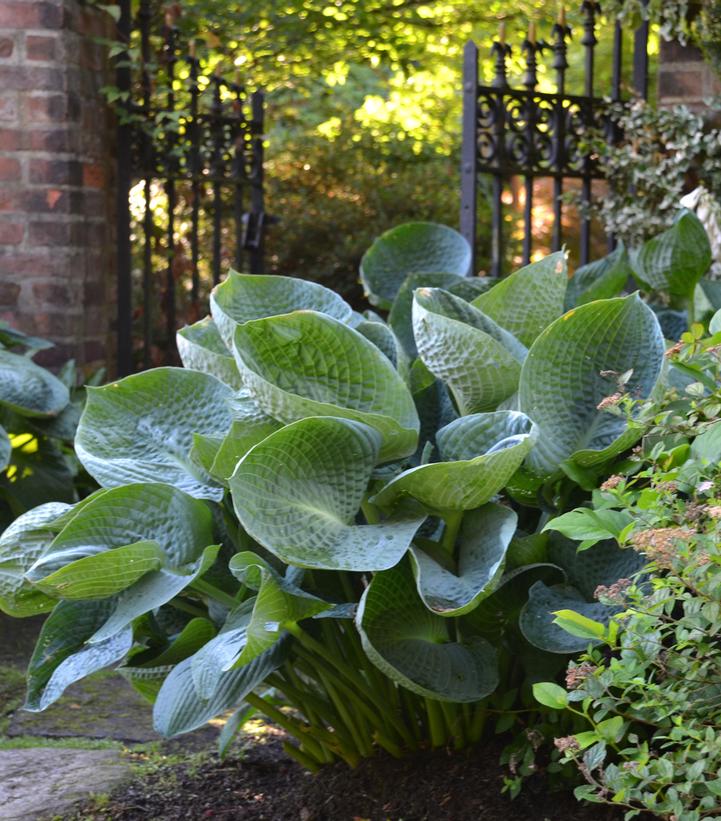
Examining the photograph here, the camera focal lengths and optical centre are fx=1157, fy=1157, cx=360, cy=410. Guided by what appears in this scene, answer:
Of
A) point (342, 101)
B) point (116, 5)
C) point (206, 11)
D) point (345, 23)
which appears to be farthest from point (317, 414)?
point (342, 101)

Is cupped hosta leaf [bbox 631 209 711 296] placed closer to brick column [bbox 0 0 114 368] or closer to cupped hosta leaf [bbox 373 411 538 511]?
cupped hosta leaf [bbox 373 411 538 511]

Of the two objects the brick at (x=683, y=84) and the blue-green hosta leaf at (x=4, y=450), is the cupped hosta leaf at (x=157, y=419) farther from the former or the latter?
the brick at (x=683, y=84)

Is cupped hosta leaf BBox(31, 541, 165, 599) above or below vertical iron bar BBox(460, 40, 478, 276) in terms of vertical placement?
below

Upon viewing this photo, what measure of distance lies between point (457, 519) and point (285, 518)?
0.29 meters

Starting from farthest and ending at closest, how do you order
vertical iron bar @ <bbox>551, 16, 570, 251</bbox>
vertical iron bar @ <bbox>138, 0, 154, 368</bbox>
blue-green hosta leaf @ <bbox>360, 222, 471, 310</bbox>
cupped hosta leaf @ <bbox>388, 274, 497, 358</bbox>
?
vertical iron bar @ <bbox>138, 0, 154, 368</bbox> < vertical iron bar @ <bbox>551, 16, 570, 251</bbox> < blue-green hosta leaf @ <bbox>360, 222, 471, 310</bbox> < cupped hosta leaf @ <bbox>388, 274, 497, 358</bbox>

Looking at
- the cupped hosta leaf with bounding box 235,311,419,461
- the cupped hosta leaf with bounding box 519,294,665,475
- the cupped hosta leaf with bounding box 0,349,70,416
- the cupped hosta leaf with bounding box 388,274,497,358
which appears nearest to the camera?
the cupped hosta leaf with bounding box 235,311,419,461

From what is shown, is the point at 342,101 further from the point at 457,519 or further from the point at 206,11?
the point at 457,519

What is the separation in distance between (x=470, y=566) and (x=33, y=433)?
2635 mm

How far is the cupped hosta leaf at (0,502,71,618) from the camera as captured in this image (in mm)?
1748

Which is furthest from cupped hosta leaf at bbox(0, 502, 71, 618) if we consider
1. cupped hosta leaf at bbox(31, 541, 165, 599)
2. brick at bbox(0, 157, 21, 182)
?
brick at bbox(0, 157, 21, 182)

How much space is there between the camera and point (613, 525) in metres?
1.45

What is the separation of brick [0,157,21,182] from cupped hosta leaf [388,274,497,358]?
2629 millimetres

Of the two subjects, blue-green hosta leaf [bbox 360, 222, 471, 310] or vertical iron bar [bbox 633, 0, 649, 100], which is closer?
blue-green hosta leaf [bbox 360, 222, 471, 310]

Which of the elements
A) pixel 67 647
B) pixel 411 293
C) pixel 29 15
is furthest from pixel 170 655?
pixel 29 15
